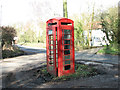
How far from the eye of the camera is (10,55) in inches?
639

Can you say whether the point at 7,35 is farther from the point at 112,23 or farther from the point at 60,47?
the point at 60,47

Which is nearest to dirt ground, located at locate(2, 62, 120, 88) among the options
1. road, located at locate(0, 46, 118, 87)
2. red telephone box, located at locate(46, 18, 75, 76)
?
road, located at locate(0, 46, 118, 87)

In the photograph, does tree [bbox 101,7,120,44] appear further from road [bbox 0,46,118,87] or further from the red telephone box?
the red telephone box

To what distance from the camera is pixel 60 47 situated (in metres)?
6.36

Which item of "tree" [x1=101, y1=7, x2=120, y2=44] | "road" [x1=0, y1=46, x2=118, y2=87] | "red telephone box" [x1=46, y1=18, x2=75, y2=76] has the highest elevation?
"tree" [x1=101, y1=7, x2=120, y2=44]

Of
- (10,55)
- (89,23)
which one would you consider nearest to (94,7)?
(89,23)

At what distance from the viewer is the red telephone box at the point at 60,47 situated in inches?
249

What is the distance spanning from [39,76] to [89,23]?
1846 centimetres

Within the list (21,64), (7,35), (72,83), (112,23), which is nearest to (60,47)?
(72,83)

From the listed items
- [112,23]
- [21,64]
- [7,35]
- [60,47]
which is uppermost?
[112,23]

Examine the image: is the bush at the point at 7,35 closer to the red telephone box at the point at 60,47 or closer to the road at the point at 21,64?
the road at the point at 21,64

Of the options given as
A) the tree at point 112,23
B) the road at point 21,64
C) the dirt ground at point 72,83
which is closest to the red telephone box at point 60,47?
the dirt ground at point 72,83

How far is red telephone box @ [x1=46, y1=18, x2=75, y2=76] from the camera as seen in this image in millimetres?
6332

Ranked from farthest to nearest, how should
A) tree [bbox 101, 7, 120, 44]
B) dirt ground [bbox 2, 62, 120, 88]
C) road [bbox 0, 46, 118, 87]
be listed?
tree [bbox 101, 7, 120, 44], road [bbox 0, 46, 118, 87], dirt ground [bbox 2, 62, 120, 88]
